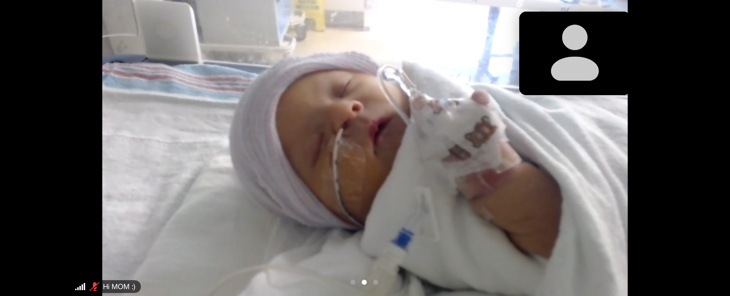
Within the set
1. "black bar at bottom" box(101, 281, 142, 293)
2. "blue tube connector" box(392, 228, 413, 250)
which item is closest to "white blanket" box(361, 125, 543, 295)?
"blue tube connector" box(392, 228, 413, 250)

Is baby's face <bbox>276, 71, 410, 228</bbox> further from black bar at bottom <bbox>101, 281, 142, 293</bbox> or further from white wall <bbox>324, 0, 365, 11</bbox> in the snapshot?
white wall <bbox>324, 0, 365, 11</bbox>

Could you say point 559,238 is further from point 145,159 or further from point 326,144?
point 145,159

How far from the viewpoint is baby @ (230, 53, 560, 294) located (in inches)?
23.1

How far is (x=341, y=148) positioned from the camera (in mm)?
603

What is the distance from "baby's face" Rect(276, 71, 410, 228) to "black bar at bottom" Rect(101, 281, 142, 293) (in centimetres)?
25

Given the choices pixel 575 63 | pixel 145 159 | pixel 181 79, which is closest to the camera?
pixel 575 63

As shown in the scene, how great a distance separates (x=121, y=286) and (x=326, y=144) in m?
0.31

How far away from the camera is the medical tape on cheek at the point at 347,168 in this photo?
1.96ft

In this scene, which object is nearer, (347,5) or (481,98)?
(481,98)

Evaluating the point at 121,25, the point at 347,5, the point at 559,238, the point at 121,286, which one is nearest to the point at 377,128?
the point at 559,238

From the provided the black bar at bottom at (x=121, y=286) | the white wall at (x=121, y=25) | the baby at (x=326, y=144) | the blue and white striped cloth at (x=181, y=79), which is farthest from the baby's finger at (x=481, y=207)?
the white wall at (x=121, y=25)

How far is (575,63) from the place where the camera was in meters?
0.43
